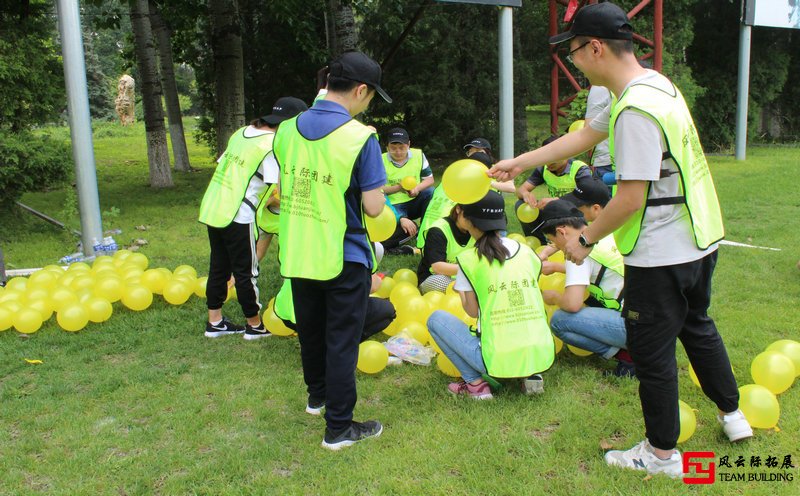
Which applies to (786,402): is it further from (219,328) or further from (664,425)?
(219,328)

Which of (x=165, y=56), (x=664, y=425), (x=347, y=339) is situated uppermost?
(x=165, y=56)

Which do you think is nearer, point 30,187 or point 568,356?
point 568,356

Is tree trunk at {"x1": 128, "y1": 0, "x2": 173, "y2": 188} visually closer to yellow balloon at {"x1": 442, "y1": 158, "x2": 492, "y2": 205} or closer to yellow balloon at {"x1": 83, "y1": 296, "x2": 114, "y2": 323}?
yellow balloon at {"x1": 83, "y1": 296, "x2": 114, "y2": 323}

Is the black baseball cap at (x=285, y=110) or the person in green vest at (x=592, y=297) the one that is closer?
the person in green vest at (x=592, y=297)

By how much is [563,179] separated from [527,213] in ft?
1.62

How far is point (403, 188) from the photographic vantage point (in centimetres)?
753

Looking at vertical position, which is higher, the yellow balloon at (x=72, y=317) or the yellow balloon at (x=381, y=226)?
the yellow balloon at (x=381, y=226)

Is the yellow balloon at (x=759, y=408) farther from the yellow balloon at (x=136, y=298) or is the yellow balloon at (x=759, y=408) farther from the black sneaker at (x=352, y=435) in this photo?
the yellow balloon at (x=136, y=298)

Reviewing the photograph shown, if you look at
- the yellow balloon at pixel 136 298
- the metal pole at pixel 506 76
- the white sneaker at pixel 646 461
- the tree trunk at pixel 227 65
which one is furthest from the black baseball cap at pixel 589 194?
the tree trunk at pixel 227 65

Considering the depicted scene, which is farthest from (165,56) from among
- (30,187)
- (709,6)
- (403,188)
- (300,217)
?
(709,6)

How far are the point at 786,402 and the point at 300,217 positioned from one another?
279 centimetres

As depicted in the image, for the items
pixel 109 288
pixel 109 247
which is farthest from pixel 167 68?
pixel 109 288

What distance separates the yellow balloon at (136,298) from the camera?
5426mm

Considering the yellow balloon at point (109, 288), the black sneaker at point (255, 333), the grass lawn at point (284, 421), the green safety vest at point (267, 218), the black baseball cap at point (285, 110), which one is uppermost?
the black baseball cap at point (285, 110)
